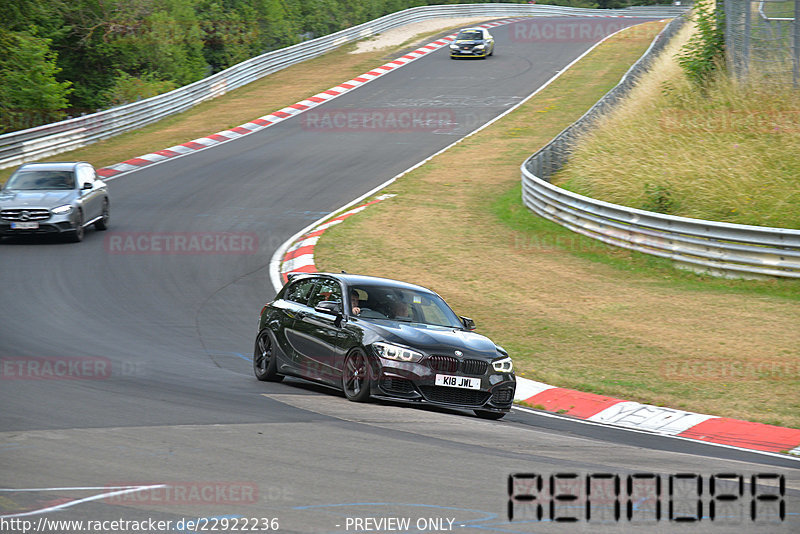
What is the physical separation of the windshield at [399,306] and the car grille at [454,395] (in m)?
1.18

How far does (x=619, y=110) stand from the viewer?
2883 cm

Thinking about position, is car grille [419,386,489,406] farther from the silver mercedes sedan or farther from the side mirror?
the silver mercedes sedan

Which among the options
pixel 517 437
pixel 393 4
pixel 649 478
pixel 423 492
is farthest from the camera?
pixel 393 4

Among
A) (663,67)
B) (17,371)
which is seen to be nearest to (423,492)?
(17,371)

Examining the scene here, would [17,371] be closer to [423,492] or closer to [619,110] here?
[423,492]

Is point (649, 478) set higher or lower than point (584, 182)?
higher

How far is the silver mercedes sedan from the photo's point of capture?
20062mm

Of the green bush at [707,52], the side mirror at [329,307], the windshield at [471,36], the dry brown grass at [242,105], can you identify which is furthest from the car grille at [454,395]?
the windshield at [471,36]

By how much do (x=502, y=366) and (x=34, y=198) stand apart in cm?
1308

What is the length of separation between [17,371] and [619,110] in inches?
845
